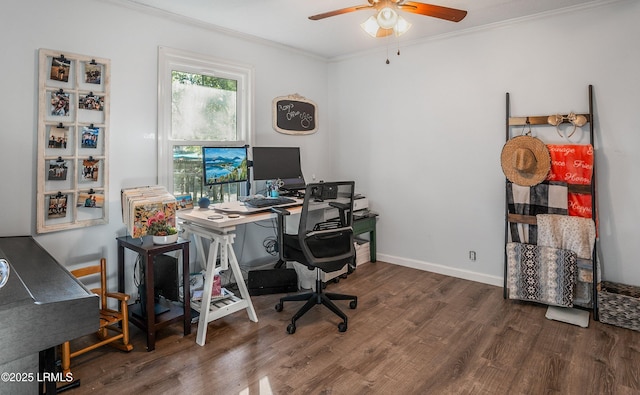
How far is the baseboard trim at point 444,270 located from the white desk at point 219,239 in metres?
1.71

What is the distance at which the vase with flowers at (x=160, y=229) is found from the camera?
2504mm

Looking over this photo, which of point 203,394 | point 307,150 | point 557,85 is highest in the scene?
point 557,85

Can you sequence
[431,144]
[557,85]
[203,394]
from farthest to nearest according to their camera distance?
[431,144], [557,85], [203,394]

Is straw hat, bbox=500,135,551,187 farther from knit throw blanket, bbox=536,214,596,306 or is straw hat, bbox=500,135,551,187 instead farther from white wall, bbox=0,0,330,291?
white wall, bbox=0,0,330,291

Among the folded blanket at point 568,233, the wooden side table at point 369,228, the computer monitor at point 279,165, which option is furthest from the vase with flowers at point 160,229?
the folded blanket at point 568,233

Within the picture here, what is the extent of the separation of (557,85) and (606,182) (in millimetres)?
892

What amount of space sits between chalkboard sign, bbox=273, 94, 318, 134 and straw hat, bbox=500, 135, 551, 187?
216 centimetres

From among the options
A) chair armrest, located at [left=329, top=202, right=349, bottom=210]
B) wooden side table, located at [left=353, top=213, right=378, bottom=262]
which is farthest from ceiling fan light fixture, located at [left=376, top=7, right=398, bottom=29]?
wooden side table, located at [left=353, top=213, right=378, bottom=262]

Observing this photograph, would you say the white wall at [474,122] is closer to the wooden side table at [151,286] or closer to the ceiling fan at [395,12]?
the ceiling fan at [395,12]

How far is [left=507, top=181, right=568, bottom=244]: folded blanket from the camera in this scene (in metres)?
3.06

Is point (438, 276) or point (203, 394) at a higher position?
point (438, 276)

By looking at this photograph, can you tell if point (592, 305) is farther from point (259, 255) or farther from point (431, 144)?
point (259, 255)

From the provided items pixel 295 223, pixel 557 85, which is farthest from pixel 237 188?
pixel 557 85

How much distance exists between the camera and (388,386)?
207cm
